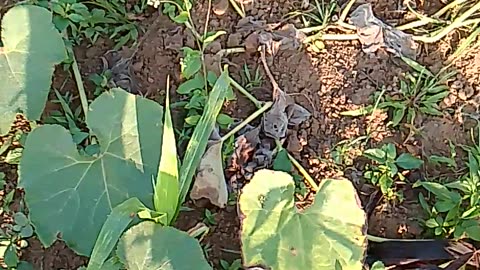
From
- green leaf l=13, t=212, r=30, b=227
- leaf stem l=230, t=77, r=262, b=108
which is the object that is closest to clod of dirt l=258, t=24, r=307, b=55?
leaf stem l=230, t=77, r=262, b=108

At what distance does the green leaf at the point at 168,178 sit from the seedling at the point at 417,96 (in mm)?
687

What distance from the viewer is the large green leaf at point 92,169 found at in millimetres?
1778

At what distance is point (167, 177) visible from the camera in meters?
1.71

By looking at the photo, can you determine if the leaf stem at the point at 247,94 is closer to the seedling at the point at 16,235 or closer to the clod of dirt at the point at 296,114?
the clod of dirt at the point at 296,114

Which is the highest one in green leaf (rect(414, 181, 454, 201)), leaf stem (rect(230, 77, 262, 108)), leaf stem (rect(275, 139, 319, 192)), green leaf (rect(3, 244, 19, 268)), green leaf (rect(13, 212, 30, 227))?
leaf stem (rect(230, 77, 262, 108))

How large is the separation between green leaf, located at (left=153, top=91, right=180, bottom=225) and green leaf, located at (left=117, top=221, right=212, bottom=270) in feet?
0.28

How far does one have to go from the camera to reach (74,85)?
214cm

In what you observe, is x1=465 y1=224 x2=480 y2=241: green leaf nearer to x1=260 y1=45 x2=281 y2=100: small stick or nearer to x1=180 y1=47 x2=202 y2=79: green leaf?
x1=260 y1=45 x2=281 y2=100: small stick

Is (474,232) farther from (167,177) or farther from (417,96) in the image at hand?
(167,177)

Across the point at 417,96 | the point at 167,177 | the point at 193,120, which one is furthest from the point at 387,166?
the point at 167,177

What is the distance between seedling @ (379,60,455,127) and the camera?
6.98 feet

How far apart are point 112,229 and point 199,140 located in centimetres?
28

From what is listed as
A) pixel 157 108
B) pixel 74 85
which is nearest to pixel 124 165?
pixel 157 108

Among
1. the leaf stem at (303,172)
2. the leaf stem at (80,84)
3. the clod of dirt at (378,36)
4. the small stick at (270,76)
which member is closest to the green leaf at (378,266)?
the leaf stem at (303,172)
